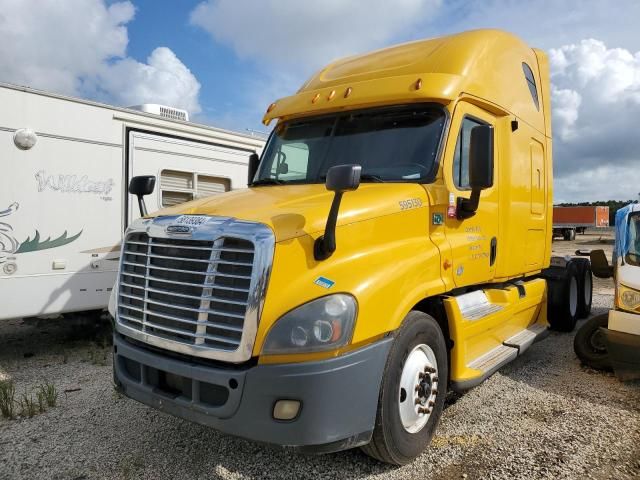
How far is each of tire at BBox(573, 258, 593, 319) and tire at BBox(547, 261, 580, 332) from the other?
1.92 ft

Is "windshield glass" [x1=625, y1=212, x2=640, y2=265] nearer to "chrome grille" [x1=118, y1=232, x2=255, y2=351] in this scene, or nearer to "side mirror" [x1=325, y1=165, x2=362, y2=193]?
"side mirror" [x1=325, y1=165, x2=362, y2=193]

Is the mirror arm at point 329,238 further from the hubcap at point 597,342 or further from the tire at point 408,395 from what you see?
the hubcap at point 597,342

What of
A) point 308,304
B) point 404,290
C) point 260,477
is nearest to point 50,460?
point 260,477

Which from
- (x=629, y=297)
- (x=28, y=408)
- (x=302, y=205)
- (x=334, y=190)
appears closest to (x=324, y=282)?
(x=334, y=190)

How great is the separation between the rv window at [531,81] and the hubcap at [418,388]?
391 cm

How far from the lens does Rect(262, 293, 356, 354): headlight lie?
9.41 ft

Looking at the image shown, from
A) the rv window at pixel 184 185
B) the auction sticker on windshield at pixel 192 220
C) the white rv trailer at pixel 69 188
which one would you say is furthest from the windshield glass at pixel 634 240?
the white rv trailer at pixel 69 188

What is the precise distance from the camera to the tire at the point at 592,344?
227 inches

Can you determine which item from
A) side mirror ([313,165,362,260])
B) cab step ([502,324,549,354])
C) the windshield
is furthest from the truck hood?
cab step ([502,324,549,354])

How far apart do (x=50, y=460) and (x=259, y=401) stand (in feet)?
6.57

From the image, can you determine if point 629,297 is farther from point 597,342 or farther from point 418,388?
point 418,388

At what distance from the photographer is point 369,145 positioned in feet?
14.0

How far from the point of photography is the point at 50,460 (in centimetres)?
374

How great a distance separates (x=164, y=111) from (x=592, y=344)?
264 inches
